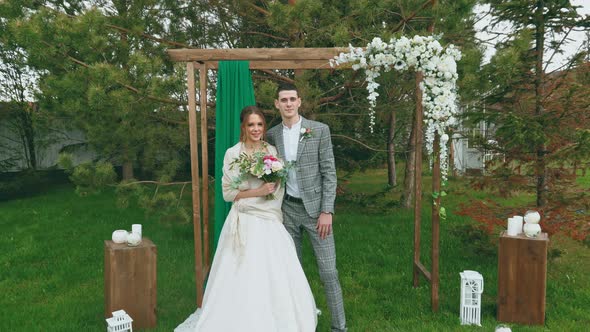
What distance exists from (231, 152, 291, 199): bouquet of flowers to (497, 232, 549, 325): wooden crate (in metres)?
1.82

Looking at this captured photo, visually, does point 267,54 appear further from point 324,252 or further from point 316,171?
point 324,252

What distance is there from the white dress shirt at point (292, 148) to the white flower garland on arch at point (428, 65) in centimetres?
55

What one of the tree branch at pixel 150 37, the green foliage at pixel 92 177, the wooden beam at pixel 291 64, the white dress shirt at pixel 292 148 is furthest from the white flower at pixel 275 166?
the tree branch at pixel 150 37

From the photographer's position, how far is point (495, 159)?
5.17 meters

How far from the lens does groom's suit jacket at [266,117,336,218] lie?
3381mm

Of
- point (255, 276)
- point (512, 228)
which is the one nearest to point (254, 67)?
point (255, 276)

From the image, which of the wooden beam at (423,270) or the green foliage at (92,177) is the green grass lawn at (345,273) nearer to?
the wooden beam at (423,270)

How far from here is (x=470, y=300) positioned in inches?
146

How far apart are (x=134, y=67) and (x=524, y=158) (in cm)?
410

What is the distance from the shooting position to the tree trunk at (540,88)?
4.90 meters

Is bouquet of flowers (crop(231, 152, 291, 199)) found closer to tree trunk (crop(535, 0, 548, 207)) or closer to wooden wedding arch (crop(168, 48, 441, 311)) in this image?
wooden wedding arch (crop(168, 48, 441, 311))

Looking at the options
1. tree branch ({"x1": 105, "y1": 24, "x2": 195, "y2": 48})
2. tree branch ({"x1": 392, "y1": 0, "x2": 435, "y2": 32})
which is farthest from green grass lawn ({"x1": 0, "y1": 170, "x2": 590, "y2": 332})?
tree branch ({"x1": 105, "y1": 24, "x2": 195, "y2": 48})

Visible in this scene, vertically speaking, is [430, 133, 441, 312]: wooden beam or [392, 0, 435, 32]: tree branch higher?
[392, 0, 435, 32]: tree branch

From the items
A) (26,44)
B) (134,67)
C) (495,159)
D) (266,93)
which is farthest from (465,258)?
(26,44)
